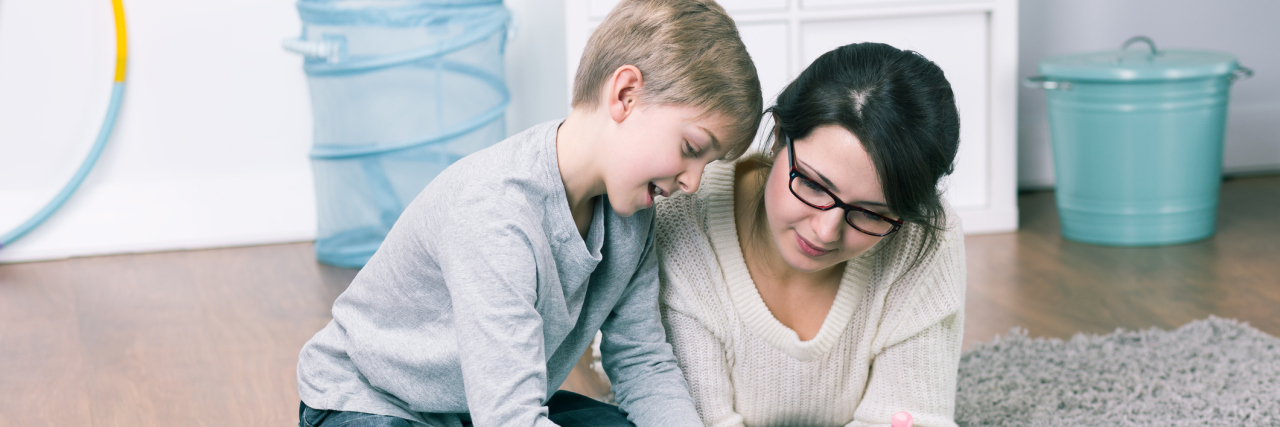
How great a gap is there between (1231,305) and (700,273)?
123 cm

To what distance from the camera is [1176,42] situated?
2.82 m

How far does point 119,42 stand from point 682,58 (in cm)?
191

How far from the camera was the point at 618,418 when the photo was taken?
3.57 ft

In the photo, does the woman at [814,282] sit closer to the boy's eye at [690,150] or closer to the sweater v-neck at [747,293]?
the sweater v-neck at [747,293]

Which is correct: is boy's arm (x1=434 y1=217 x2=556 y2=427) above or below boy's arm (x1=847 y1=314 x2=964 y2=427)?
above

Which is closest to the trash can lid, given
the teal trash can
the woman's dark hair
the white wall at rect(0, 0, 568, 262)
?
the teal trash can

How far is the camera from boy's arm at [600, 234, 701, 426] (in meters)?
1.06

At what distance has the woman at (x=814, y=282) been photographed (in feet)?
3.08

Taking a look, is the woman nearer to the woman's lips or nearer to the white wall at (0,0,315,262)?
the woman's lips

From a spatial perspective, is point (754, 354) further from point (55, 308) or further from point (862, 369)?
point (55, 308)

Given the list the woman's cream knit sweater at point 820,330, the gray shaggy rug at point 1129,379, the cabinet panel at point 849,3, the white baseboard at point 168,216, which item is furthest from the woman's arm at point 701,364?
the white baseboard at point 168,216

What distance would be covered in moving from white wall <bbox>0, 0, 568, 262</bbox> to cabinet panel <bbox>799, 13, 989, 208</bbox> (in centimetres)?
62

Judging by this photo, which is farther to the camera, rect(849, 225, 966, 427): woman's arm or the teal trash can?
the teal trash can

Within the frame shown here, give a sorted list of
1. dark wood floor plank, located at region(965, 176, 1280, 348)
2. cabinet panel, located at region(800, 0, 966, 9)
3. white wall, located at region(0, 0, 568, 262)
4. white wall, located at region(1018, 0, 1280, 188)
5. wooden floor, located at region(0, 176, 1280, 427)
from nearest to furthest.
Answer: wooden floor, located at region(0, 176, 1280, 427), dark wood floor plank, located at region(965, 176, 1280, 348), cabinet panel, located at region(800, 0, 966, 9), white wall, located at region(0, 0, 568, 262), white wall, located at region(1018, 0, 1280, 188)
